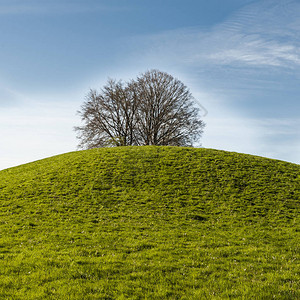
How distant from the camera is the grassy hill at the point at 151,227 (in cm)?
917

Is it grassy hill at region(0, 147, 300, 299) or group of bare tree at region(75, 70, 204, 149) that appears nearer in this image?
grassy hill at region(0, 147, 300, 299)

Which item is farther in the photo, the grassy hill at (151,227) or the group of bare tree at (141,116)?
the group of bare tree at (141,116)

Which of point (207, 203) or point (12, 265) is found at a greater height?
point (207, 203)

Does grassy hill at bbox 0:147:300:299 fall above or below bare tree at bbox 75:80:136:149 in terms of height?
below

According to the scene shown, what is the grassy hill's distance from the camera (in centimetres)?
917

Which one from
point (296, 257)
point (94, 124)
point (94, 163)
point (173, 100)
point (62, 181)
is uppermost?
point (173, 100)

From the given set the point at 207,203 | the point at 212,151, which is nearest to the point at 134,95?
the point at 212,151

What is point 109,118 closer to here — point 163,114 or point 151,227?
point 163,114

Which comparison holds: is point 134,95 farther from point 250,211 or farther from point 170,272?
point 170,272

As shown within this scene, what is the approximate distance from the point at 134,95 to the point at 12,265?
4866 cm

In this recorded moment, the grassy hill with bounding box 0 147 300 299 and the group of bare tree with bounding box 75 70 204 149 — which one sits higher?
the group of bare tree with bounding box 75 70 204 149

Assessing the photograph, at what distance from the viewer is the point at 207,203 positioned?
71.8ft

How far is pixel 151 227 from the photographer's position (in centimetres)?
1681

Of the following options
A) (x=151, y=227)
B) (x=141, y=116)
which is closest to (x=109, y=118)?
(x=141, y=116)
